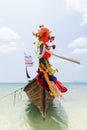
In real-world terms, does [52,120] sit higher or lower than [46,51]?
lower

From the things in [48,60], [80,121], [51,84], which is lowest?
[80,121]

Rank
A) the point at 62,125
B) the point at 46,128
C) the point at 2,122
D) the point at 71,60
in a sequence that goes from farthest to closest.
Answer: the point at 2,122 → the point at 62,125 → the point at 46,128 → the point at 71,60

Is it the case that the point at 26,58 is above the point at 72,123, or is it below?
above

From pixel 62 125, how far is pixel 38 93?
144cm

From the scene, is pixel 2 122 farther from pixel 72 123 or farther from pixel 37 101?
pixel 72 123

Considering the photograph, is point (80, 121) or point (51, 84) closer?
point (51, 84)

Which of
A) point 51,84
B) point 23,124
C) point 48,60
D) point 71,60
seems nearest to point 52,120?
point 23,124

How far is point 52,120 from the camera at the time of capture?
8820 millimetres

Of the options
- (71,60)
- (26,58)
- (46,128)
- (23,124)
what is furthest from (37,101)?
(26,58)

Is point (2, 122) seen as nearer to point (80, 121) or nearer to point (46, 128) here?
point (46, 128)

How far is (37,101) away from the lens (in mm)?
8898

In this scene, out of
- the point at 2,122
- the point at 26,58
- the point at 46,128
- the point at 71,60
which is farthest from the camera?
the point at 26,58

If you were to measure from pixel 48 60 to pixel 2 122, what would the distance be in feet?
9.20

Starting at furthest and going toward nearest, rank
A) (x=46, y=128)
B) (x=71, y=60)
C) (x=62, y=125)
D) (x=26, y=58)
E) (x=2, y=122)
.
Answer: (x=26, y=58), (x=2, y=122), (x=62, y=125), (x=46, y=128), (x=71, y=60)
